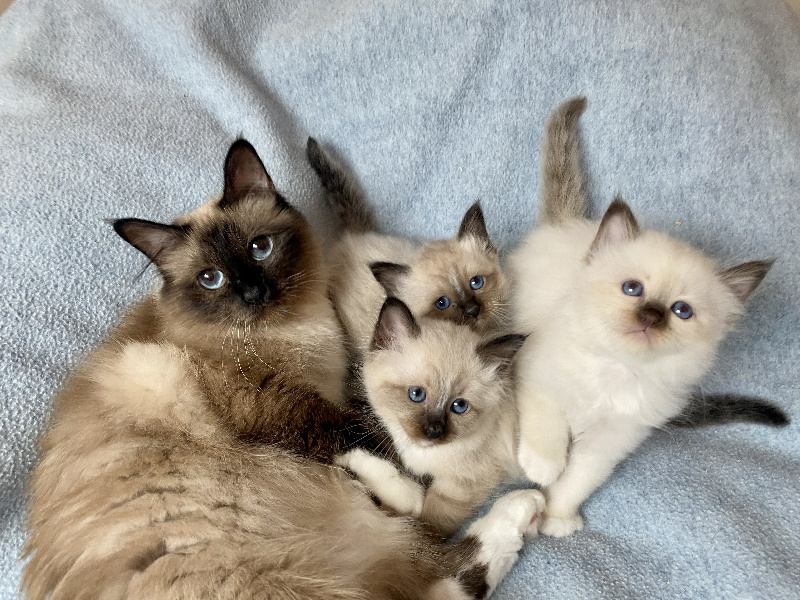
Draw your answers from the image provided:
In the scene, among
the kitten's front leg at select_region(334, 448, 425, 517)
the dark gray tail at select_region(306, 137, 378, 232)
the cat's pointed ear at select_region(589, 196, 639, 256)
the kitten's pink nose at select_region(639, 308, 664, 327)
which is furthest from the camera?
the dark gray tail at select_region(306, 137, 378, 232)

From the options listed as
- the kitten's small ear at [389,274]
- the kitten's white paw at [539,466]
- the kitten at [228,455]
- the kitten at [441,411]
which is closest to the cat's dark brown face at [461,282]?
the kitten's small ear at [389,274]

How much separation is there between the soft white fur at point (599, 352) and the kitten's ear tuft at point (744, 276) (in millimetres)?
15

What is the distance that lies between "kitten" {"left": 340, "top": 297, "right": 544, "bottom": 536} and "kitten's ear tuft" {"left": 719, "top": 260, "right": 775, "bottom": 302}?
420 mm

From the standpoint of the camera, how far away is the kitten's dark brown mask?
1.16m

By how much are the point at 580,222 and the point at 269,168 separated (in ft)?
2.87

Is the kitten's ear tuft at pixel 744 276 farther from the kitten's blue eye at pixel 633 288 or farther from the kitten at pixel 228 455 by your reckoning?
the kitten at pixel 228 455

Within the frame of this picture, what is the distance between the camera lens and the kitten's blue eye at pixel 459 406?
114cm

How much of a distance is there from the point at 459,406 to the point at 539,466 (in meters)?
0.21

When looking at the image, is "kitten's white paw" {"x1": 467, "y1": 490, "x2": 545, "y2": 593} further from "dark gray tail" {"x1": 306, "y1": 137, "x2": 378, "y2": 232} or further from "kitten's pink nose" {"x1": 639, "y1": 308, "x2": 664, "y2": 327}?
"dark gray tail" {"x1": 306, "y1": 137, "x2": 378, "y2": 232}

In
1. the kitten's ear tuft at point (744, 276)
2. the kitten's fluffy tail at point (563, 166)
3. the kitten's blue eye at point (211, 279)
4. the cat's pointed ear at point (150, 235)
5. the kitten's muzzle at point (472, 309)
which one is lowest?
the kitten's blue eye at point (211, 279)

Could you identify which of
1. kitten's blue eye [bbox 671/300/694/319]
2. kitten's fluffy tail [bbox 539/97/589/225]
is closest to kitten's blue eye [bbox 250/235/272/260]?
kitten's fluffy tail [bbox 539/97/589/225]

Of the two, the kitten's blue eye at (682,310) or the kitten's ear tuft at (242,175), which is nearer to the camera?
the kitten's blue eye at (682,310)

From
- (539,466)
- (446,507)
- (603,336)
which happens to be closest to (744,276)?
(603,336)

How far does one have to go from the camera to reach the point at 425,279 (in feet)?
4.43
